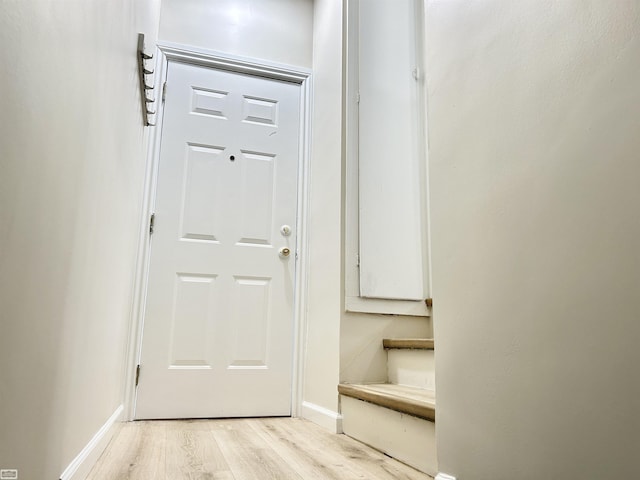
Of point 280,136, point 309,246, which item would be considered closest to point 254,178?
point 280,136

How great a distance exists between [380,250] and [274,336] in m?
0.76

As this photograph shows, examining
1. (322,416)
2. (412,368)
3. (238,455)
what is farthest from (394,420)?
(322,416)

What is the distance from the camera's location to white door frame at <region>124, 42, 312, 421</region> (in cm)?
241

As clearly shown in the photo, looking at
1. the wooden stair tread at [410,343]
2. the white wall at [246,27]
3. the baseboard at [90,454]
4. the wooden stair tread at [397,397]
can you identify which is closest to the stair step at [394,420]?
the wooden stair tread at [397,397]

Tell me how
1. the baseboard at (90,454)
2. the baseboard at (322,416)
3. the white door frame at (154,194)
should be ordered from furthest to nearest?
the white door frame at (154,194), the baseboard at (322,416), the baseboard at (90,454)

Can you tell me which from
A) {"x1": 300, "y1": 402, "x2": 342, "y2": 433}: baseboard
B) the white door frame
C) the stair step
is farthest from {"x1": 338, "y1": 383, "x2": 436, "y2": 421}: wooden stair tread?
the white door frame

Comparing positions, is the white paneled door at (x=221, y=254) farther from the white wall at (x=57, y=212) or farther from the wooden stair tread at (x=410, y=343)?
the white wall at (x=57, y=212)

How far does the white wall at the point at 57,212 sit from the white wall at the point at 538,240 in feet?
2.95

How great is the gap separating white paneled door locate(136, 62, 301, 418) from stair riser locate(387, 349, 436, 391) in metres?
0.66

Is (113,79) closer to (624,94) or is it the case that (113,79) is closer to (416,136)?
(624,94)

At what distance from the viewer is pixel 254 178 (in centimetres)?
278

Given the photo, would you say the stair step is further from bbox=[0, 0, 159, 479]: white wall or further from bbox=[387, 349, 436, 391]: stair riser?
bbox=[0, 0, 159, 479]: white wall

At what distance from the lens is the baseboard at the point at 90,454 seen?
1189 mm

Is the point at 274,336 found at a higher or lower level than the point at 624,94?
lower
